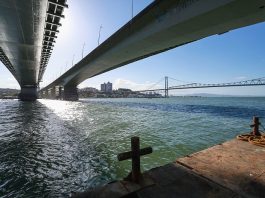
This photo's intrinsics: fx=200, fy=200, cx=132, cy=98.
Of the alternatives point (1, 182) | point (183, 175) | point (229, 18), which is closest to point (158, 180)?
point (183, 175)

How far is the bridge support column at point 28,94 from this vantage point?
8716cm

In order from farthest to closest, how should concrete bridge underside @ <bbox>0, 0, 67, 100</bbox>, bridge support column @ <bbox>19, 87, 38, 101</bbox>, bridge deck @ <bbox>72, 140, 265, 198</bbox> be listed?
bridge support column @ <bbox>19, 87, 38, 101</bbox> → concrete bridge underside @ <bbox>0, 0, 67, 100</bbox> → bridge deck @ <bbox>72, 140, 265, 198</bbox>

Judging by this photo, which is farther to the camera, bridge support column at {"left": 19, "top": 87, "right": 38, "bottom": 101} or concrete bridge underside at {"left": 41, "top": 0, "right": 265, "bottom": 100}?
bridge support column at {"left": 19, "top": 87, "right": 38, "bottom": 101}

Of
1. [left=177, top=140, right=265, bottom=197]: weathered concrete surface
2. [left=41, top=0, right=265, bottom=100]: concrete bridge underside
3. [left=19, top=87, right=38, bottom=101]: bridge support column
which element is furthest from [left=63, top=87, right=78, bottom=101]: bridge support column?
[left=177, top=140, right=265, bottom=197]: weathered concrete surface

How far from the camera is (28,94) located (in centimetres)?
8844

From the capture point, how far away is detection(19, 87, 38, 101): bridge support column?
8716cm

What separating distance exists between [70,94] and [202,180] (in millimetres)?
95977

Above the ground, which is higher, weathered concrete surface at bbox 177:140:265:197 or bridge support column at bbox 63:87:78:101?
bridge support column at bbox 63:87:78:101

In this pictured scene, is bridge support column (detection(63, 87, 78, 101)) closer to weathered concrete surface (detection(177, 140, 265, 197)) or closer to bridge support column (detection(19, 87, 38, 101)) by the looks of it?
bridge support column (detection(19, 87, 38, 101))

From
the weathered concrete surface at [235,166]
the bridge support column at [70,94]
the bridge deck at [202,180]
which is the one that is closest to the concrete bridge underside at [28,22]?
the bridge deck at [202,180]

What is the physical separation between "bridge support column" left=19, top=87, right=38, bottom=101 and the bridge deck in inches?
3687

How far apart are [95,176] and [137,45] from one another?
25281 millimetres

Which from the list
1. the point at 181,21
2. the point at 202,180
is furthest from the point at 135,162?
the point at 181,21

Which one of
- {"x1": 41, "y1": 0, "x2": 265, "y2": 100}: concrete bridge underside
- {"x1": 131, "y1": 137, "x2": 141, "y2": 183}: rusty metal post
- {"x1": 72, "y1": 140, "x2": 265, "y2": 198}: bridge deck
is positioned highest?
{"x1": 41, "y1": 0, "x2": 265, "y2": 100}: concrete bridge underside
